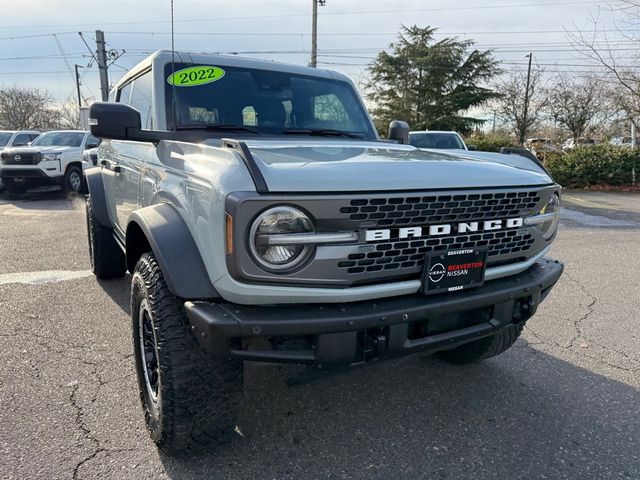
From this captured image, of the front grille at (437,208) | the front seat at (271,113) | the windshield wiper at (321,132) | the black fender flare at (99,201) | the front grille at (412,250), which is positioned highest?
the front seat at (271,113)

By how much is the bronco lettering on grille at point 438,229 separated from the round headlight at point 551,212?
286 mm

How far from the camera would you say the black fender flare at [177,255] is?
189cm

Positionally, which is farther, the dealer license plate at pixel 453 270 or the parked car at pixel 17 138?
the parked car at pixel 17 138

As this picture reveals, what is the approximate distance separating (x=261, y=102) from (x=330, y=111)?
0.55 meters

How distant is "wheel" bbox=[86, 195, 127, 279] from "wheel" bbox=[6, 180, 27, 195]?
9.37 metres

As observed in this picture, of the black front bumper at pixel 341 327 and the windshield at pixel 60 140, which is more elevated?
the windshield at pixel 60 140

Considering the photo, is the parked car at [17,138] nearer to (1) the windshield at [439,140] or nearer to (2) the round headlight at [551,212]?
(1) the windshield at [439,140]

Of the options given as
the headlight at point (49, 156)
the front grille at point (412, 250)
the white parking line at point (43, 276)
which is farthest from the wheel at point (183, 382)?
the headlight at point (49, 156)

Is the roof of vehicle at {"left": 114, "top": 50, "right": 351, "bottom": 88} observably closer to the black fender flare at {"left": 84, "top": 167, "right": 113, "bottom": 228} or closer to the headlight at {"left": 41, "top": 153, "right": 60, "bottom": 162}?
the black fender flare at {"left": 84, "top": 167, "right": 113, "bottom": 228}

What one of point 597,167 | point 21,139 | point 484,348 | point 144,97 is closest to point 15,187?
point 21,139

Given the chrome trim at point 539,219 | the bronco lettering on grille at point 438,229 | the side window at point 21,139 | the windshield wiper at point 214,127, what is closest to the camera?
the bronco lettering on grille at point 438,229

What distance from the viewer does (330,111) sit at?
11.6ft

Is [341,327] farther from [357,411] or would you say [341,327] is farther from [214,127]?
[214,127]

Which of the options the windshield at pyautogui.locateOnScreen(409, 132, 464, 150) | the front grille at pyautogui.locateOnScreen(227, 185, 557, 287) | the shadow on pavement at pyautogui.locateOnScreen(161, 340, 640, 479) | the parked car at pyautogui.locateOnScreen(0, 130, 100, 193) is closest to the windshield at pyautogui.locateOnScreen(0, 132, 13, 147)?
the parked car at pyautogui.locateOnScreen(0, 130, 100, 193)
